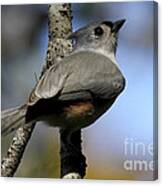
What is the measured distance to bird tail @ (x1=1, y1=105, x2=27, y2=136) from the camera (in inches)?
84.2

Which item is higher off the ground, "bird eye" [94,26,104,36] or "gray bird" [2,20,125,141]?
"bird eye" [94,26,104,36]

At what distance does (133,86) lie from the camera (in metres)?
2.06

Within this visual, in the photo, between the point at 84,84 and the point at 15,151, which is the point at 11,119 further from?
the point at 84,84

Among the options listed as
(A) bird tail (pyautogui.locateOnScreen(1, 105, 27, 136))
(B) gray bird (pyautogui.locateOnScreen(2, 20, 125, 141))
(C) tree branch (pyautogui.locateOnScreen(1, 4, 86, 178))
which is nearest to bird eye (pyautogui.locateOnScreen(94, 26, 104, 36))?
(B) gray bird (pyautogui.locateOnScreen(2, 20, 125, 141))

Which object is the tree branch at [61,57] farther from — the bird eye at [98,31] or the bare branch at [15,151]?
the bird eye at [98,31]

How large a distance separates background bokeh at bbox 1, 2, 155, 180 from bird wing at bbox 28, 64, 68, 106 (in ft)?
0.12

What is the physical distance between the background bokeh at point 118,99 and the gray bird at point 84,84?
3 centimetres

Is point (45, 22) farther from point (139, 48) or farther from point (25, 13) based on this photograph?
point (139, 48)

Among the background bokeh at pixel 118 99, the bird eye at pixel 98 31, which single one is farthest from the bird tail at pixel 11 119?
the bird eye at pixel 98 31

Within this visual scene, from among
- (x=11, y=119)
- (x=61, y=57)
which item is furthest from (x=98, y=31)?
(x=11, y=119)

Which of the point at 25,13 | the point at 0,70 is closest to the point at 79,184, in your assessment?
the point at 0,70

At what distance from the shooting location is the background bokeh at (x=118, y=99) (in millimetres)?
2043

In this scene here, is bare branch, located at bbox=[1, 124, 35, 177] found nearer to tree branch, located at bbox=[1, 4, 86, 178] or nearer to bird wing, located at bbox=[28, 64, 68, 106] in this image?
tree branch, located at bbox=[1, 4, 86, 178]

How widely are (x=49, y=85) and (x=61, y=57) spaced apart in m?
0.12
